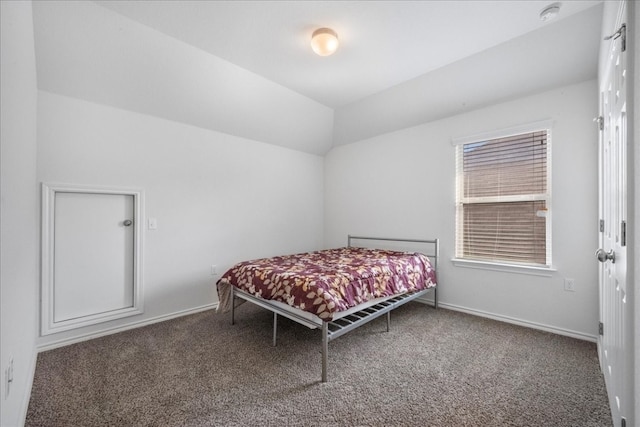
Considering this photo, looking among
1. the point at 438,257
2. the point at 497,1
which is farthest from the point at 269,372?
the point at 497,1

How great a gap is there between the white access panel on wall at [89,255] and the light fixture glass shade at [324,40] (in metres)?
2.28

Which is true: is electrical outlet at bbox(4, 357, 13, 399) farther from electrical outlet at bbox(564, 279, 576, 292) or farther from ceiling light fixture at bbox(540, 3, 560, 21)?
electrical outlet at bbox(564, 279, 576, 292)

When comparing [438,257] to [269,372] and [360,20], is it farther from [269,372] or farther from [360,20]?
[360,20]

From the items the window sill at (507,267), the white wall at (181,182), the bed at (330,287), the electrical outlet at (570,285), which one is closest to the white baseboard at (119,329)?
the white wall at (181,182)

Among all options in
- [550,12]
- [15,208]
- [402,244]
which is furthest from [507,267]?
[15,208]

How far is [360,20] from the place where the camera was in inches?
83.4

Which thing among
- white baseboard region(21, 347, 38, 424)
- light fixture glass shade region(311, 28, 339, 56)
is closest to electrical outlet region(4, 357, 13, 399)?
white baseboard region(21, 347, 38, 424)

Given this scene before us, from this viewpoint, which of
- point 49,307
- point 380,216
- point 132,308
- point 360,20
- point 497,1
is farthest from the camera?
point 380,216

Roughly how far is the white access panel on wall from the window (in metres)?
3.63

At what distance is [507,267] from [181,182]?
3.69 metres

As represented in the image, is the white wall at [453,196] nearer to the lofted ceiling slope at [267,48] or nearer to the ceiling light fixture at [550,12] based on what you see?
the lofted ceiling slope at [267,48]

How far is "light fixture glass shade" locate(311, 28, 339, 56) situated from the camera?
2.20 metres

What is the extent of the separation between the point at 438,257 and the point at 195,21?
3417 mm

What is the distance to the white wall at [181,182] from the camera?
250 cm
